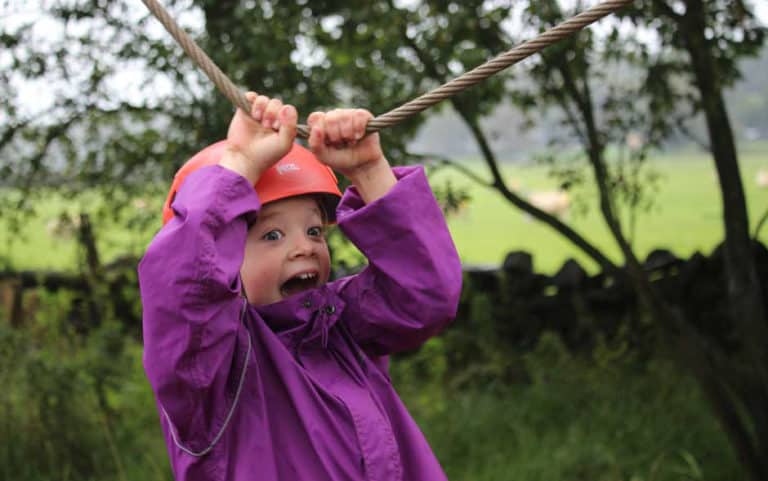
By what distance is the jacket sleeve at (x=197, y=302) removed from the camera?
61.2 inches

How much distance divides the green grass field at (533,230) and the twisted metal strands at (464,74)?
2405mm

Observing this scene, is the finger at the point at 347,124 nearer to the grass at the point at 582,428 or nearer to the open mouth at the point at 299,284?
the open mouth at the point at 299,284

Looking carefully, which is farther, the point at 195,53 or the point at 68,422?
the point at 68,422

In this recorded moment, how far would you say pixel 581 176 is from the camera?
175 inches

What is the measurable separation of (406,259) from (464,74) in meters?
0.36

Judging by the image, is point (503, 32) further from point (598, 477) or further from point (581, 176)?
point (598, 477)

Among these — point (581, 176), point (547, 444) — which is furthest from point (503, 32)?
point (547, 444)

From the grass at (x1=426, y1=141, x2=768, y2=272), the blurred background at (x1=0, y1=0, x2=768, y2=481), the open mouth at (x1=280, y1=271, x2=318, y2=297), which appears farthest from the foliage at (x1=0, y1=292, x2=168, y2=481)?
the open mouth at (x1=280, y1=271, x2=318, y2=297)

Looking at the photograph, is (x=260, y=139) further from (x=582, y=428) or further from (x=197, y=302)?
(x=582, y=428)

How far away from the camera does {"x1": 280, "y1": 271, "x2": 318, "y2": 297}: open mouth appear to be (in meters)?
1.80

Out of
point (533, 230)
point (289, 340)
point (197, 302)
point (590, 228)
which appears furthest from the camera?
point (533, 230)

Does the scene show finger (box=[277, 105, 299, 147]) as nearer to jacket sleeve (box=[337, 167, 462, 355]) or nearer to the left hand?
the left hand

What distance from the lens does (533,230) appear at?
18.5 m

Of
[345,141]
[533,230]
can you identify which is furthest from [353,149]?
[533,230]
